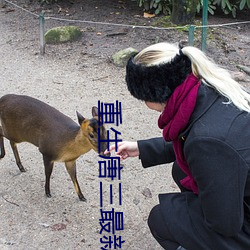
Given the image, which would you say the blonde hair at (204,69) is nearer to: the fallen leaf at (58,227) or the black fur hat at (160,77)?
the black fur hat at (160,77)

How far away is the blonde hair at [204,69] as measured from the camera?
2.01 m

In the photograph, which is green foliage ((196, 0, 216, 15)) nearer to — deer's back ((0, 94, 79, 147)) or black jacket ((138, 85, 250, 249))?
deer's back ((0, 94, 79, 147))

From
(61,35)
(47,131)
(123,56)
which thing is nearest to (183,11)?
(123,56)

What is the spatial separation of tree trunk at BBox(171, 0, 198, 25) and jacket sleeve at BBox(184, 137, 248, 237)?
512 cm

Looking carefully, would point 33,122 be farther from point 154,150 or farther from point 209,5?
point 209,5

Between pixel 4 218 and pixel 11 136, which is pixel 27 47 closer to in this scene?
pixel 11 136

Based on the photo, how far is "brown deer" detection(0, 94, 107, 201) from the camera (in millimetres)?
3084

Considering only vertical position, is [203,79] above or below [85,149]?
above

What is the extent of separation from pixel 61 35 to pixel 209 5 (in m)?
2.45

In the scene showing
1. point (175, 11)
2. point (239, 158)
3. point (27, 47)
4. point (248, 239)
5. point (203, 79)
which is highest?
point (203, 79)

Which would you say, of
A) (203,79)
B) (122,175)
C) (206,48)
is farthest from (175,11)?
(203,79)

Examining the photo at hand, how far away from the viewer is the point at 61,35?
657cm

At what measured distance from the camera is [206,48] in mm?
6125

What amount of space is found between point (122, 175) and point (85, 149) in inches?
28.4
